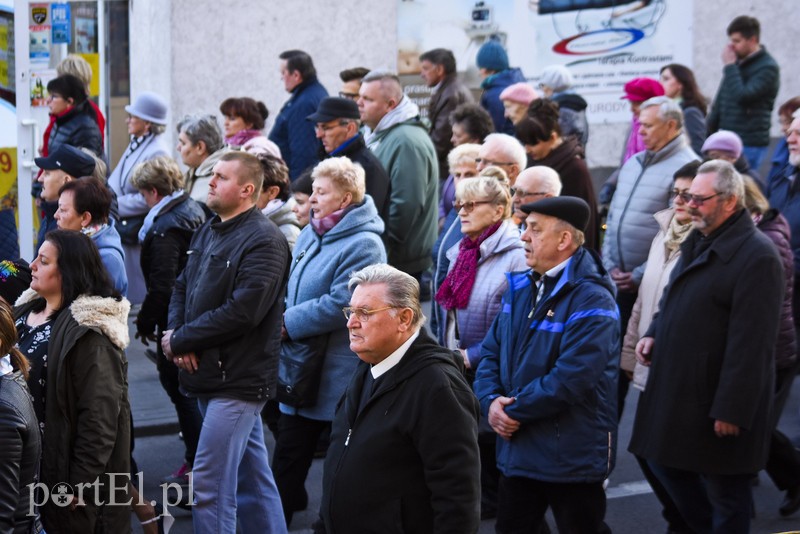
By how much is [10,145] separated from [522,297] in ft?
17.1

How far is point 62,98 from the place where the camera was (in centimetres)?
1000

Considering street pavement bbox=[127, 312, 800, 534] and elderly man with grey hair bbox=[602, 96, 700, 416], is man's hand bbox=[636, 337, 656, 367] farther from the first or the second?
elderly man with grey hair bbox=[602, 96, 700, 416]

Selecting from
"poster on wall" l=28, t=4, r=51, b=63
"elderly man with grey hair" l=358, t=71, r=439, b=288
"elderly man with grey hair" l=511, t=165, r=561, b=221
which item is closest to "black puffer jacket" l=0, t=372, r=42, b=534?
"elderly man with grey hair" l=511, t=165, r=561, b=221

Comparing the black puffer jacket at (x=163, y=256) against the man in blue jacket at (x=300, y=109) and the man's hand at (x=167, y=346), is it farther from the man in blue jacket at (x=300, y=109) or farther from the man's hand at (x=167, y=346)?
the man in blue jacket at (x=300, y=109)

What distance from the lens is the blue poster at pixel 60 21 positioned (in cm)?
1033

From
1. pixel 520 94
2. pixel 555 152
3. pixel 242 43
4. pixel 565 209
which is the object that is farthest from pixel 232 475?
pixel 242 43

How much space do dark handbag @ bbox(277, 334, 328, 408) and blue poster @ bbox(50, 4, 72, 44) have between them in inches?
195

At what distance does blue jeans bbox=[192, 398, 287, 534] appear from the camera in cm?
611

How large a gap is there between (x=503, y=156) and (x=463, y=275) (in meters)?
1.45

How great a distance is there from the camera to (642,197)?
8133 millimetres

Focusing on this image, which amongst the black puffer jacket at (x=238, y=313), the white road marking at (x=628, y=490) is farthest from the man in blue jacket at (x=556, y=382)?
the white road marking at (x=628, y=490)

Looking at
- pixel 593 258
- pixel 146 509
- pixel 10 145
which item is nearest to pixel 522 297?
pixel 593 258

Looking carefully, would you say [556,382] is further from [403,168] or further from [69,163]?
[69,163]

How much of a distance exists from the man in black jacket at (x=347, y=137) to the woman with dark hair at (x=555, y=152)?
42.8 inches
